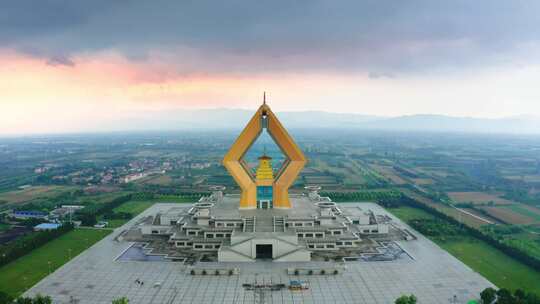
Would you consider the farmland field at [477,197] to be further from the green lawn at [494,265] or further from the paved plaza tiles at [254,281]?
the paved plaza tiles at [254,281]

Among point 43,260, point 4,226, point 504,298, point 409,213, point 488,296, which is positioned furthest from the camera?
point 409,213

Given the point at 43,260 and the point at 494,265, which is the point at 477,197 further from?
the point at 43,260

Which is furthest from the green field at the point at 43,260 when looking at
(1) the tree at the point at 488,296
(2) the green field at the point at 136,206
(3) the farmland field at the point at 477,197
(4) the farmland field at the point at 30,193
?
(3) the farmland field at the point at 477,197

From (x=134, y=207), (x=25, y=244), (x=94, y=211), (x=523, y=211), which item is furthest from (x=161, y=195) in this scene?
(x=523, y=211)

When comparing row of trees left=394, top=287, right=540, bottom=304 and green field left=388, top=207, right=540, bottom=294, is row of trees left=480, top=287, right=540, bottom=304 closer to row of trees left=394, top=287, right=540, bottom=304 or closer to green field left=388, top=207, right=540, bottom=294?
row of trees left=394, top=287, right=540, bottom=304

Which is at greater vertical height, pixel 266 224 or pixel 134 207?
pixel 266 224

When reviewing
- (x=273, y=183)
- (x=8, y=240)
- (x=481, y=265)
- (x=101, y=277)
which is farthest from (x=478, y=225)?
(x=8, y=240)

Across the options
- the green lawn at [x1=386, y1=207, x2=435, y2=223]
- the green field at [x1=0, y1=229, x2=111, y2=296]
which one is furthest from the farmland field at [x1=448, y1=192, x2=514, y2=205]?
the green field at [x1=0, y1=229, x2=111, y2=296]

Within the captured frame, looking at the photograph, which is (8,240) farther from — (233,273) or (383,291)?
(383,291)

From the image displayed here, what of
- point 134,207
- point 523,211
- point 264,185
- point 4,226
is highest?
point 264,185
